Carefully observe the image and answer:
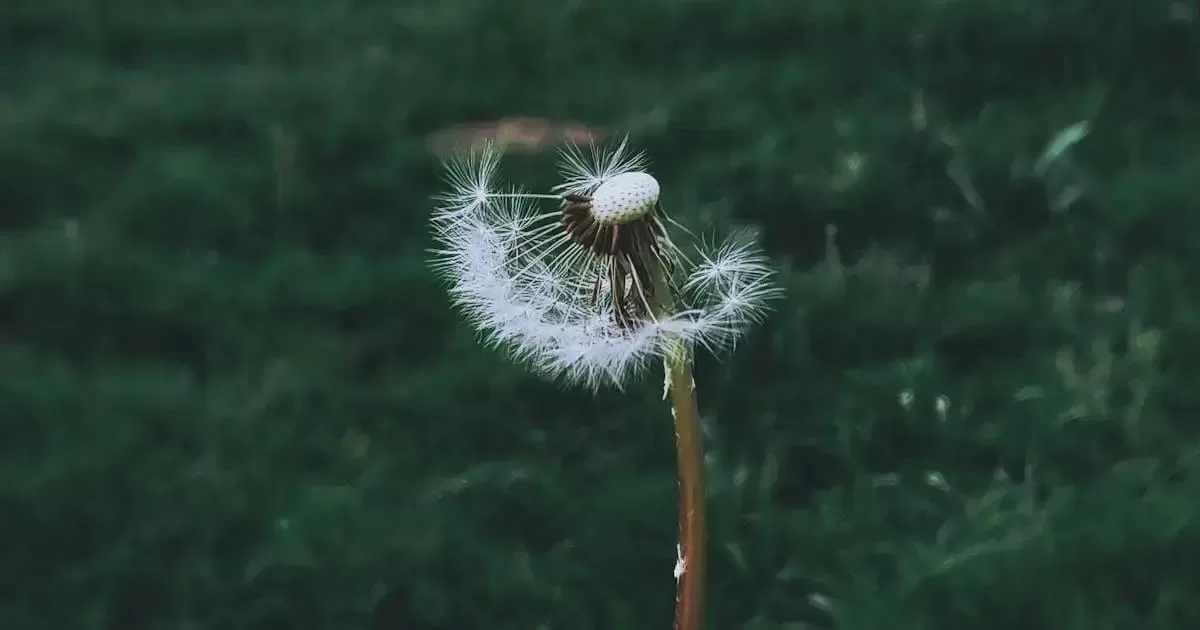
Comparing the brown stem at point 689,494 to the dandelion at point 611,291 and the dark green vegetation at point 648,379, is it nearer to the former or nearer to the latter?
A: the dandelion at point 611,291

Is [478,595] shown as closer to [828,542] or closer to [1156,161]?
[828,542]

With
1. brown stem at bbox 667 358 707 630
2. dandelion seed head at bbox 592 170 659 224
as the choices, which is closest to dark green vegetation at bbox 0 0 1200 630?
brown stem at bbox 667 358 707 630

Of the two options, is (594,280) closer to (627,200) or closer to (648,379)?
(627,200)

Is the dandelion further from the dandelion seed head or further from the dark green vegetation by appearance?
the dark green vegetation

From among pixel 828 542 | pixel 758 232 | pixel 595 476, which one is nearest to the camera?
pixel 828 542

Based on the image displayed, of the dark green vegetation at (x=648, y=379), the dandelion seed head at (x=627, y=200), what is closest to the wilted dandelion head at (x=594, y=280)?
the dandelion seed head at (x=627, y=200)

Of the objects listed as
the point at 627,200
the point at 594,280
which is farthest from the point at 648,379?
the point at 627,200

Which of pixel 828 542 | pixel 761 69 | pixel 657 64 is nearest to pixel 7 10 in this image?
pixel 657 64
